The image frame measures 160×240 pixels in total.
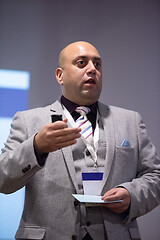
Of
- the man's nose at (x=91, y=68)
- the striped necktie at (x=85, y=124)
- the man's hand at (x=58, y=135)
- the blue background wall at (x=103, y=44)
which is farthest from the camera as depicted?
the blue background wall at (x=103, y=44)

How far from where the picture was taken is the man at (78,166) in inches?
61.3

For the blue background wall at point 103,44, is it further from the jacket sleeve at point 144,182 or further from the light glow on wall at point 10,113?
the jacket sleeve at point 144,182

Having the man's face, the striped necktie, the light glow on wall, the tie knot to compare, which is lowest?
the light glow on wall

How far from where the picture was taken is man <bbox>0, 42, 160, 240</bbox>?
1.56 m

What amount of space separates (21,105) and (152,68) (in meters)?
1.37

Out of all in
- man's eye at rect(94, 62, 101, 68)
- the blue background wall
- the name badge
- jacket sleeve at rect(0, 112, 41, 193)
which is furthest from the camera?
the blue background wall

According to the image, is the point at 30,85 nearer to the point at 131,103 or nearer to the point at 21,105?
the point at 21,105

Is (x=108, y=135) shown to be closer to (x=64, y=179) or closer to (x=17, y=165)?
(x=64, y=179)

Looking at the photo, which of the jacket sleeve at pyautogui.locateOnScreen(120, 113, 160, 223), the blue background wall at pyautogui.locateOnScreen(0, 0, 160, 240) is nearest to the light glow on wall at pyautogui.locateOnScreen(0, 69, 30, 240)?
the blue background wall at pyautogui.locateOnScreen(0, 0, 160, 240)

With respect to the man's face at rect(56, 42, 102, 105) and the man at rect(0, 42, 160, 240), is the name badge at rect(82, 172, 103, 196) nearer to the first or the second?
the man at rect(0, 42, 160, 240)

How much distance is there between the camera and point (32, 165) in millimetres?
1512

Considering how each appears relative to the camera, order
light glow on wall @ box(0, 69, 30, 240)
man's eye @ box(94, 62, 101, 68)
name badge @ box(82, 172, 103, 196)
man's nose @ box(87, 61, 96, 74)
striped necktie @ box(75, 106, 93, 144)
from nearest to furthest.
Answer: name badge @ box(82, 172, 103, 196) < striped necktie @ box(75, 106, 93, 144) < man's nose @ box(87, 61, 96, 74) < man's eye @ box(94, 62, 101, 68) < light glow on wall @ box(0, 69, 30, 240)

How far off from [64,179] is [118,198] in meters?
0.29

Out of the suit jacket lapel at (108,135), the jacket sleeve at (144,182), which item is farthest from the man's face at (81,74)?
the jacket sleeve at (144,182)
